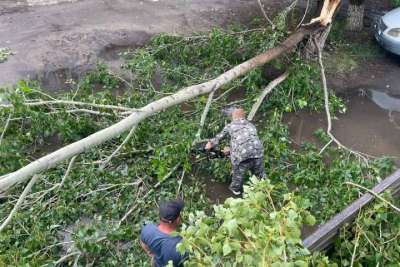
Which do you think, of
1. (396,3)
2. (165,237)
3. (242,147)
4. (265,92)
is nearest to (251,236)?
(165,237)

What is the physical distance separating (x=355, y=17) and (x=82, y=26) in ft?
16.6

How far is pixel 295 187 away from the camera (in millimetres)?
5949

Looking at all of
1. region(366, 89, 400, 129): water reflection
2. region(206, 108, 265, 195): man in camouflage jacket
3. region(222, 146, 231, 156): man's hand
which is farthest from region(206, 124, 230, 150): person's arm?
region(366, 89, 400, 129): water reflection

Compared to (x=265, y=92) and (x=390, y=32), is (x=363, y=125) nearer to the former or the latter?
(x=265, y=92)

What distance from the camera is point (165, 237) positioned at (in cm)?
399

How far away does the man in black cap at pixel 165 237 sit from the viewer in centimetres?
392

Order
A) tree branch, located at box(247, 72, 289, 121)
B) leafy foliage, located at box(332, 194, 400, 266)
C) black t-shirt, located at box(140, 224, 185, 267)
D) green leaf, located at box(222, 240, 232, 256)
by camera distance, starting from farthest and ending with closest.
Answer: tree branch, located at box(247, 72, 289, 121), black t-shirt, located at box(140, 224, 185, 267), leafy foliage, located at box(332, 194, 400, 266), green leaf, located at box(222, 240, 232, 256)

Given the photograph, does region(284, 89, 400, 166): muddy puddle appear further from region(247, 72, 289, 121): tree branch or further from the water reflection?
region(247, 72, 289, 121): tree branch

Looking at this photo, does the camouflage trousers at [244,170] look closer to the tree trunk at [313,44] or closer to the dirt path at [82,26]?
the tree trunk at [313,44]

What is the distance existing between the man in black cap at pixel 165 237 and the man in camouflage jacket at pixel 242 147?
164 centimetres

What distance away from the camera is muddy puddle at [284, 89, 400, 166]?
22.8 ft

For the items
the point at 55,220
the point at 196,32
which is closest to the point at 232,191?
the point at 55,220

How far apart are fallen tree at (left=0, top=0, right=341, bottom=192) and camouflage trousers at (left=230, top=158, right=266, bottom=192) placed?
103 centimetres

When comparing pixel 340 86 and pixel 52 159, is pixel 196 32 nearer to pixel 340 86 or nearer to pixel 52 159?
pixel 340 86
